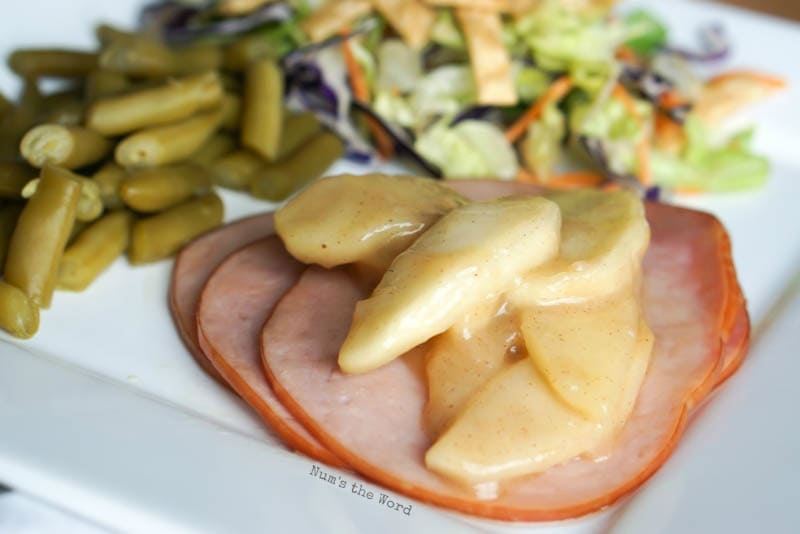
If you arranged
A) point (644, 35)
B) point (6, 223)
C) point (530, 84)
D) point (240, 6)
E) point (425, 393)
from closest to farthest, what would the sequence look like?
1. point (425, 393)
2. point (6, 223)
3. point (530, 84)
4. point (240, 6)
5. point (644, 35)

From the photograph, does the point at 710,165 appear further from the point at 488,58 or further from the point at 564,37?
the point at 488,58

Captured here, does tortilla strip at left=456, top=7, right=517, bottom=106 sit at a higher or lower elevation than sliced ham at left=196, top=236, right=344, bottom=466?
lower

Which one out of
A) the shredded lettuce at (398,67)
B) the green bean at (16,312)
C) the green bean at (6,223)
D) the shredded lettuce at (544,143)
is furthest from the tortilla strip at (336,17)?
the green bean at (16,312)

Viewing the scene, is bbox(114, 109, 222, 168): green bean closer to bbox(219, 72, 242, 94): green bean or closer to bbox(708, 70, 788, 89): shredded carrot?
bbox(219, 72, 242, 94): green bean

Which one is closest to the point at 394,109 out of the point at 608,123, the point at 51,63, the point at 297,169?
the point at 297,169

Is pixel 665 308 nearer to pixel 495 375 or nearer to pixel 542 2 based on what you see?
pixel 495 375

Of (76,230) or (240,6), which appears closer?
(76,230)

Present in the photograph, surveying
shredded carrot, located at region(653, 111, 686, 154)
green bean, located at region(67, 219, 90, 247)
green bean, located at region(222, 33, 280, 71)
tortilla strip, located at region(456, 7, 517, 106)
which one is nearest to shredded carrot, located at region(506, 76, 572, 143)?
tortilla strip, located at region(456, 7, 517, 106)

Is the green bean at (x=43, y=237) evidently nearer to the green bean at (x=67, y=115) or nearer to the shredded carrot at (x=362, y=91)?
the green bean at (x=67, y=115)
